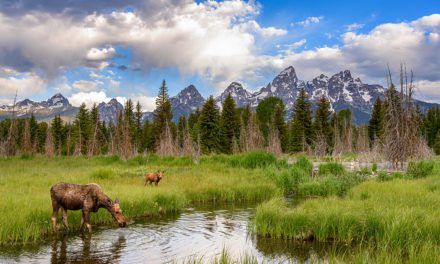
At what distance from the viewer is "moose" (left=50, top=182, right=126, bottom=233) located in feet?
43.0

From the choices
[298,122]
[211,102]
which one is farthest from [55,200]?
[298,122]

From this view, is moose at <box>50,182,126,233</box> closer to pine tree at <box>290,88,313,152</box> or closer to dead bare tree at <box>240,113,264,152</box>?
dead bare tree at <box>240,113,264,152</box>

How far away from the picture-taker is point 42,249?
37.6ft

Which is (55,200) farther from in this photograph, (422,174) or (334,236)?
(422,174)

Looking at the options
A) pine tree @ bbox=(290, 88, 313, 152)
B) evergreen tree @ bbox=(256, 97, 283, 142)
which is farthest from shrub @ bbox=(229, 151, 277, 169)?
evergreen tree @ bbox=(256, 97, 283, 142)

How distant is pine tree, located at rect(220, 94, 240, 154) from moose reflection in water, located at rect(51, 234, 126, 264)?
54.6m

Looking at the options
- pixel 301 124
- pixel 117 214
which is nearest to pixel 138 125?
pixel 301 124

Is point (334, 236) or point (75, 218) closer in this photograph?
point (334, 236)

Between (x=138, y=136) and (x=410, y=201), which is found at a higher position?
(x=138, y=136)

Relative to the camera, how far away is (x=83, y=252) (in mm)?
11203

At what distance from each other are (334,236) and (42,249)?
8.86m

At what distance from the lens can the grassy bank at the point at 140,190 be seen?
13.0 meters

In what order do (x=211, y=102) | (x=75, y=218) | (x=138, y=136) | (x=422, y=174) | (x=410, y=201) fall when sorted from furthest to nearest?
(x=138, y=136), (x=211, y=102), (x=422, y=174), (x=410, y=201), (x=75, y=218)

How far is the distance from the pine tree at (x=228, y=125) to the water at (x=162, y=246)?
169 ft
